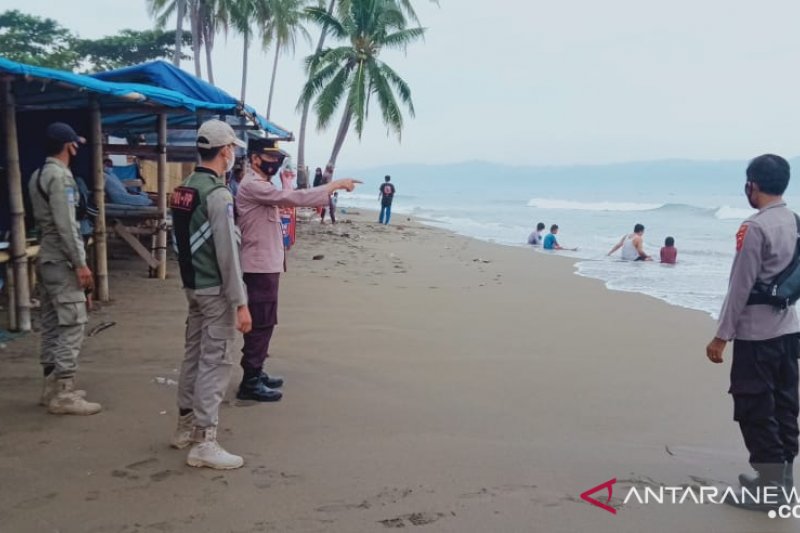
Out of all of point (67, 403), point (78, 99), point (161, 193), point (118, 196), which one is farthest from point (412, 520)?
point (118, 196)

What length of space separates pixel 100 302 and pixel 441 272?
5.45 meters

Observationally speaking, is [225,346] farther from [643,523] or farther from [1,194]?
[1,194]

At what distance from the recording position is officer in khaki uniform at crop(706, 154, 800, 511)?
3008 mm

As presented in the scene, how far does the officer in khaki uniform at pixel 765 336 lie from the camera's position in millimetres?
3008

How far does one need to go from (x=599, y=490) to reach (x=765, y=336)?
1.09m

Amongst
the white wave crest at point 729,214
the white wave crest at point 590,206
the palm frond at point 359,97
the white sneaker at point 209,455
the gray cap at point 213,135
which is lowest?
the white sneaker at point 209,455

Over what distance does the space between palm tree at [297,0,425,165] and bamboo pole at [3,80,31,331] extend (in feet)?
61.0

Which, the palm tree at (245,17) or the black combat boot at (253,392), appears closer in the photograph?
the black combat boot at (253,392)

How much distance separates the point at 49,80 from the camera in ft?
15.5

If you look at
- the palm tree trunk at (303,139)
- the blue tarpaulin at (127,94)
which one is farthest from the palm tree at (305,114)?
the blue tarpaulin at (127,94)

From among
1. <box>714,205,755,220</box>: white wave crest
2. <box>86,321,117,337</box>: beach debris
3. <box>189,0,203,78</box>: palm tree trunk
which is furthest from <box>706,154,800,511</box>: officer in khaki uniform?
<box>714,205,755,220</box>: white wave crest

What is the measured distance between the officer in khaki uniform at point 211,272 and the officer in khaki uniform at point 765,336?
7.94ft

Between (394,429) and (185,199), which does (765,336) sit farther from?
(185,199)

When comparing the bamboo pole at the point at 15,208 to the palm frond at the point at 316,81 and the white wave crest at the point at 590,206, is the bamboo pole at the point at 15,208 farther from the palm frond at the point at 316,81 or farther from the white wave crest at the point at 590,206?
the white wave crest at the point at 590,206
